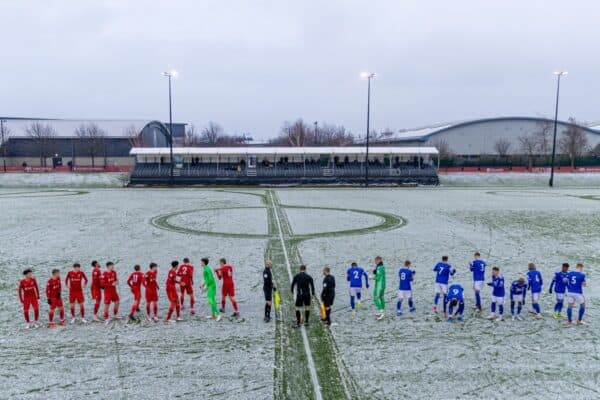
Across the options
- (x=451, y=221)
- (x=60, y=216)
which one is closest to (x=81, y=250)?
(x=60, y=216)

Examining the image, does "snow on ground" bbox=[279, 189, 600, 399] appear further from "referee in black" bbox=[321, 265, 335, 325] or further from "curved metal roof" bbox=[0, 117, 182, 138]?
"curved metal roof" bbox=[0, 117, 182, 138]

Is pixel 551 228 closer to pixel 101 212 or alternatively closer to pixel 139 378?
pixel 139 378

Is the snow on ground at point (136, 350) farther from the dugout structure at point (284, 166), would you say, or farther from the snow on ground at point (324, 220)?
the dugout structure at point (284, 166)

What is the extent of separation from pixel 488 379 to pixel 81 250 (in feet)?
52.9

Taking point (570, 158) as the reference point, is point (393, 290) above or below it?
below

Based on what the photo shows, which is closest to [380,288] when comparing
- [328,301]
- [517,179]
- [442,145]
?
[328,301]

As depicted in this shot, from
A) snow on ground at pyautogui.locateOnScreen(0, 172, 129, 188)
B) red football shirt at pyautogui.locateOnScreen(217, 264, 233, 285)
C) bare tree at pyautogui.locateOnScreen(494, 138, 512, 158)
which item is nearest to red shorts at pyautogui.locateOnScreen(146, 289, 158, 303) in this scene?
Result: red football shirt at pyautogui.locateOnScreen(217, 264, 233, 285)

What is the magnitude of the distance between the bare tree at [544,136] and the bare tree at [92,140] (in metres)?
83.1

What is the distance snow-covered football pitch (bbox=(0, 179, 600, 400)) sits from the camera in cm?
749

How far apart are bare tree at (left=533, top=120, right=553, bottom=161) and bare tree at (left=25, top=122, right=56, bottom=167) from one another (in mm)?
91860

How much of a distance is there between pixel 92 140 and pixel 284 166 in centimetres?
4226

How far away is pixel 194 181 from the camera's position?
52000 millimetres

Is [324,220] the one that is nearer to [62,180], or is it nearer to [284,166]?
[284,166]

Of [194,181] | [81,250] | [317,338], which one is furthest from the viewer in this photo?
[194,181]
